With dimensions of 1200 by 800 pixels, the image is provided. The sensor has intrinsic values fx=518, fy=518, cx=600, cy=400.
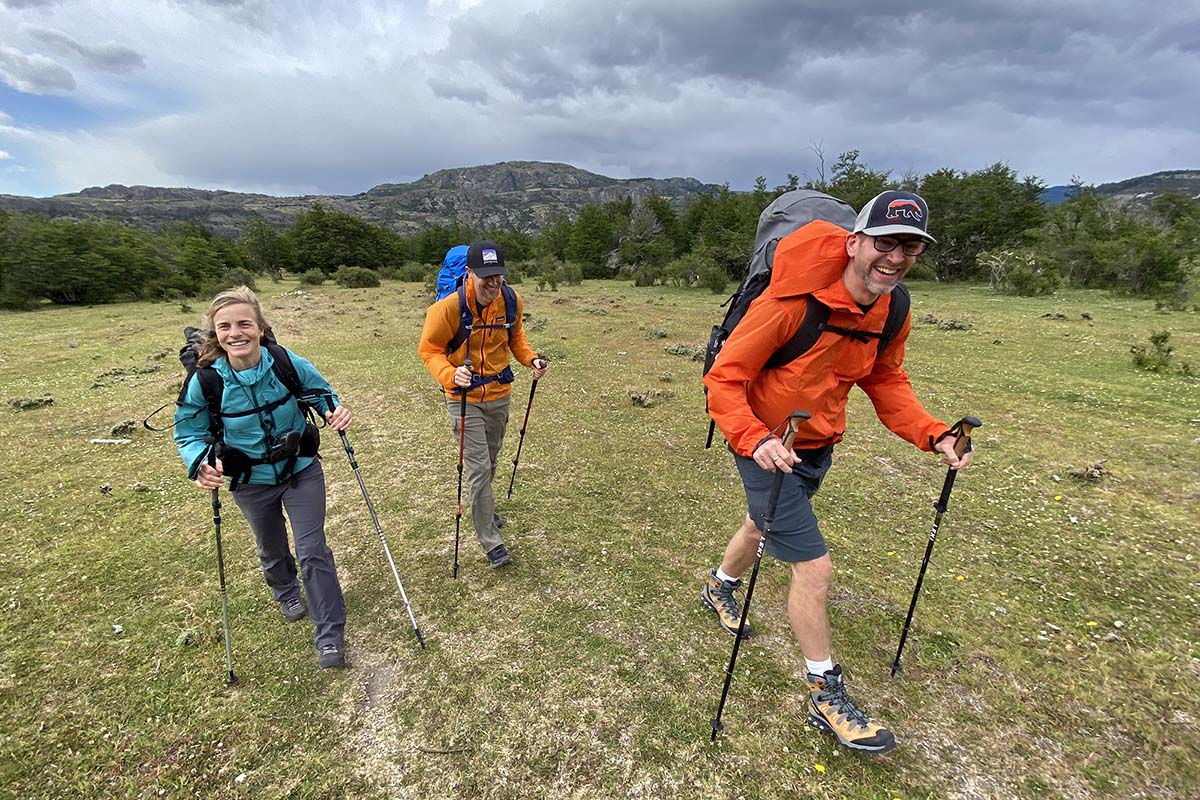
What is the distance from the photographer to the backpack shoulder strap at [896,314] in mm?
3641

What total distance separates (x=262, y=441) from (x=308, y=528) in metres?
0.82

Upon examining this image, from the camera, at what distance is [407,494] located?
789 cm

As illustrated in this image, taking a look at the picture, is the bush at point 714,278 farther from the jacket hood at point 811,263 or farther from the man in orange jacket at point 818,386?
the jacket hood at point 811,263

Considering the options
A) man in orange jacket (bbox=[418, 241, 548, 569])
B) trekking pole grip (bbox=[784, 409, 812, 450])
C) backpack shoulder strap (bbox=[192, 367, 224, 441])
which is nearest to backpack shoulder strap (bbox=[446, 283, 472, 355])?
man in orange jacket (bbox=[418, 241, 548, 569])

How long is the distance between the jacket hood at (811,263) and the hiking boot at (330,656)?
15.2 feet

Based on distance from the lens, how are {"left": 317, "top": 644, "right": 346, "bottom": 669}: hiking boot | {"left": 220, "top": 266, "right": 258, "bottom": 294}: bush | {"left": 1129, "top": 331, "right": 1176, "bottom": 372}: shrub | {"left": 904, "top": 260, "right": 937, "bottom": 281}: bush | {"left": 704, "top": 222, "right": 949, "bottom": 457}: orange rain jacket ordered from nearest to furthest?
{"left": 704, "top": 222, "right": 949, "bottom": 457}: orange rain jacket → {"left": 317, "top": 644, "right": 346, "bottom": 669}: hiking boot → {"left": 1129, "top": 331, "right": 1176, "bottom": 372}: shrub → {"left": 904, "top": 260, "right": 937, "bottom": 281}: bush → {"left": 220, "top": 266, "right": 258, "bottom": 294}: bush

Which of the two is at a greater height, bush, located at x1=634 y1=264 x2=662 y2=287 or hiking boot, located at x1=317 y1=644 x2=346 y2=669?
bush, located at x1=634 y1=264 x2=662 y2=287

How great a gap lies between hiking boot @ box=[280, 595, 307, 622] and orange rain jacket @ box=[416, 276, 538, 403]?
2538 millimetres

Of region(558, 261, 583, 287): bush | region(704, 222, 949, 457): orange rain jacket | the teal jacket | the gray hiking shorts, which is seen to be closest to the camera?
region(704, 222, 949, 457): orange rain jacket

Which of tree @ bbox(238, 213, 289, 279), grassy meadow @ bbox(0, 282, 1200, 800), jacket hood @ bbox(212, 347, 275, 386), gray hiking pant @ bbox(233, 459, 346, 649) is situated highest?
tree @ bbox(238, 213, 289, 279)

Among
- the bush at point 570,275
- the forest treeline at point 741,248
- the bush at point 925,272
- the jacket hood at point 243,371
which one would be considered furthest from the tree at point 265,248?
the jacket hood at point 243,371

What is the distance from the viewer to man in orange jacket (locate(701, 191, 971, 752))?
3.16m

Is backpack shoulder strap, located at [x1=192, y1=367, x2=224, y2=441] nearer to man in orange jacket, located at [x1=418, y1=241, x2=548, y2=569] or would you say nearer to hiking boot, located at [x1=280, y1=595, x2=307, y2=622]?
man in orange jacket, located at [x1=418, y1=241, x2=548, y2=569]

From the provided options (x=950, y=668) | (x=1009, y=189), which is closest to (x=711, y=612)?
(x=950, y=668)
